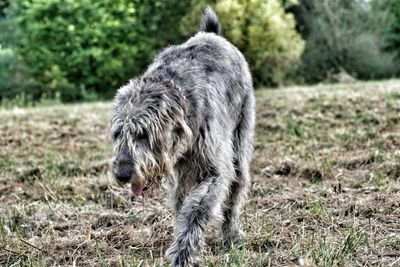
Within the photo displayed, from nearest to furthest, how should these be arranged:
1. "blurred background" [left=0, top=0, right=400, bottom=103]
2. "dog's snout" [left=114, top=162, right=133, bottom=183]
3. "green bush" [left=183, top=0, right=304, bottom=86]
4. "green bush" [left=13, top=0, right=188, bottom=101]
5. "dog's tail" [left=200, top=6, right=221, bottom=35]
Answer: "dog's snout" [left=114, top=162, right=133, bottom=183] → "dog's tail" [left=200, top=6, right=221, bottom=35] → "green bush" [left=183, top=0, right=304, bottom=86] → "blurred background" [left=0, top=0, right=400, bottom=103] → "green bush" [left=13, top=0, right=188, bottom=101]

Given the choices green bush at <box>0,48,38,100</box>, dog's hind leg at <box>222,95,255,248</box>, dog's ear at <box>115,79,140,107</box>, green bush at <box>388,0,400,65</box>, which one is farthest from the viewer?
green bush at <box>388,0,400,65</box>

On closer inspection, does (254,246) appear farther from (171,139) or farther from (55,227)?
(55,227)

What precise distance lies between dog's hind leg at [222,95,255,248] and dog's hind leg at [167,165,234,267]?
22.2 inches

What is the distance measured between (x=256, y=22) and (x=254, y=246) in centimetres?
1366

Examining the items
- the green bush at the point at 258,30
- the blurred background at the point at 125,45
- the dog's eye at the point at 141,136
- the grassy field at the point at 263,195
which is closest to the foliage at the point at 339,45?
the blurred background at the point at 125,45

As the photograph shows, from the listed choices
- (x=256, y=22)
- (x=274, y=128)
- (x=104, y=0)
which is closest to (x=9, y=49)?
(x=104, y=0)

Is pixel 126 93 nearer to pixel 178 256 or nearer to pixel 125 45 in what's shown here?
pixel 178 256

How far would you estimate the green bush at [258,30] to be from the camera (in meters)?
17.4

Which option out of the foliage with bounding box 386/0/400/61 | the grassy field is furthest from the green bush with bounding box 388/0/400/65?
the grassy field

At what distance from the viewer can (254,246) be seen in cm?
485

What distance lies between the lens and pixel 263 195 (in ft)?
21.4

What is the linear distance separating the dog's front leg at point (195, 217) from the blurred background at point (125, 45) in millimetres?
13679

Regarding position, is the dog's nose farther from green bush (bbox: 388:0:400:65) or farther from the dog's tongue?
green bush (bbox: 388:0:400:65)

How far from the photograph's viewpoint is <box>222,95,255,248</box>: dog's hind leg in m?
5.31
